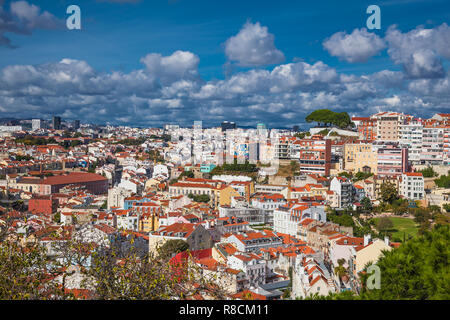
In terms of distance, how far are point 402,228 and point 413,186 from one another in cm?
468

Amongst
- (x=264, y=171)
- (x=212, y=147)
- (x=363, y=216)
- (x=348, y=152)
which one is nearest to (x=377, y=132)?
(x=348, y=152)

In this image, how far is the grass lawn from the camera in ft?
56.4

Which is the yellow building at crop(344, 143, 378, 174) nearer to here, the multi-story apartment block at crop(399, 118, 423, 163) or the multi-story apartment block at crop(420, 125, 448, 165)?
the multi-story apartment block at crop(399, 118, 423, 163)

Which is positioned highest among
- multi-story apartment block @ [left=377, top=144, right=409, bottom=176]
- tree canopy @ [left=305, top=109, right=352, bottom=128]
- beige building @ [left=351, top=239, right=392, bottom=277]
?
tree canopy @ [left=305, top=109, right=352, bottom=128]

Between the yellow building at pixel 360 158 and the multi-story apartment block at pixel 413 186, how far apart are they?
288cm

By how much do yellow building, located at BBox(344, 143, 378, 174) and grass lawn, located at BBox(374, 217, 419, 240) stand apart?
5811mm


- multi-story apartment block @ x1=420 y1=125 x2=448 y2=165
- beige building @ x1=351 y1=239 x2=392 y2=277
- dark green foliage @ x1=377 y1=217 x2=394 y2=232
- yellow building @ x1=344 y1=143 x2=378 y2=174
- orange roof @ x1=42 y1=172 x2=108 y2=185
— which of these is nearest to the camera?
beige building @ x1=351 y1=239 x2=392 y2=277

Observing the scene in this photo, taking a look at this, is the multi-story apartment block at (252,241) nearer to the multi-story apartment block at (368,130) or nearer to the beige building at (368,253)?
the beige building at (368,253)

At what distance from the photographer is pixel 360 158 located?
25.9 metres

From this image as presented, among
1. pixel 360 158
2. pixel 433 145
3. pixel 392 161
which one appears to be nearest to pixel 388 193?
pixel 392 161

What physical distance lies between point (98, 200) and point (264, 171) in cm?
970

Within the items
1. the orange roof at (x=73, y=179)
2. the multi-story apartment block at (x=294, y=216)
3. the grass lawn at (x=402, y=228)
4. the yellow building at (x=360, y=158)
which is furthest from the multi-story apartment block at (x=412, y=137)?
the orange roof at (x=73, y=179)

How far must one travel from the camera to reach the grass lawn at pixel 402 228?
677 inches

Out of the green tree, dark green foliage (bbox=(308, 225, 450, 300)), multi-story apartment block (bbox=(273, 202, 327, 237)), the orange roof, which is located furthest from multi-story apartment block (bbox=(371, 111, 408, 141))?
dark green foliage (bbox=(308, 225, 450, 300))
